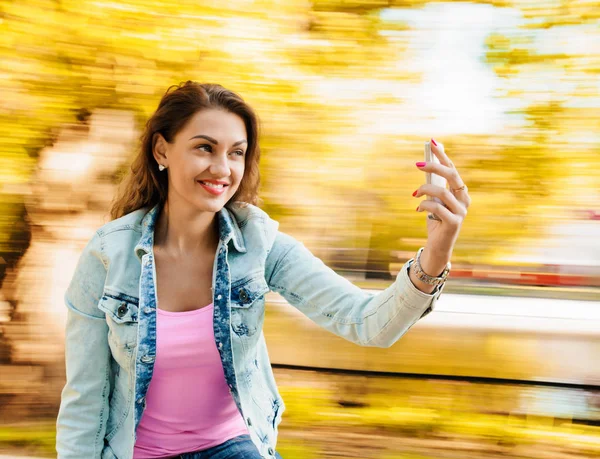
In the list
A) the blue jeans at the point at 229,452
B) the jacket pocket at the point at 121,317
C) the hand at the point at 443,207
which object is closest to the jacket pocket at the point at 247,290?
the jacket pocket at the point at 121,317

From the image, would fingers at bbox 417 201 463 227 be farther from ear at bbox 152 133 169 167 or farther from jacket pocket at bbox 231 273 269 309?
ear at bbox 152 133 169 167

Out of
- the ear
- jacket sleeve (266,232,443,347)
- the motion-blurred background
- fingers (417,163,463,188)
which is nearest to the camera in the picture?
fingers (417,163,463,188)

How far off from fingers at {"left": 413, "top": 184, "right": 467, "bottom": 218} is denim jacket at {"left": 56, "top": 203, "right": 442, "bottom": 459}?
1.00ft

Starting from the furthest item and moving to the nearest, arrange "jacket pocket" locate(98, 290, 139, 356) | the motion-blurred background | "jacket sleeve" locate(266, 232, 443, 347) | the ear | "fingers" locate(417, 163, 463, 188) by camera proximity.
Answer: the motion-blurred background
the ear
"jacket pocket" locate(98, 290, 139, 356)
"jacket sleeve" locate(266, 232, 443, 347)
"fingers" locate(417, 163, 463, 188)

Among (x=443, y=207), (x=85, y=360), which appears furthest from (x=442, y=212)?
(x=85, y=360)

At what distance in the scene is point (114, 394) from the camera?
1.69 metres

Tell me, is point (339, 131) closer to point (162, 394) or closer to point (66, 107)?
point (66, 107)

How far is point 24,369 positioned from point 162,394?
69.4 inches

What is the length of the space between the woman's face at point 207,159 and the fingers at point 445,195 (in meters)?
0.52

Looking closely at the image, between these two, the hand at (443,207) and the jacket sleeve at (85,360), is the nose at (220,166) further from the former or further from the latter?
the hand at (443,207)

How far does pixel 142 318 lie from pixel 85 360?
0.18 m

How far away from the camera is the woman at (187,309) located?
1604 millimetres

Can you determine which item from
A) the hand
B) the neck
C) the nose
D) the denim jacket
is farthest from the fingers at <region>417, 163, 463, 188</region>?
the neck

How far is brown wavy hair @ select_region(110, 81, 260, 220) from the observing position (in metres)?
1.64
